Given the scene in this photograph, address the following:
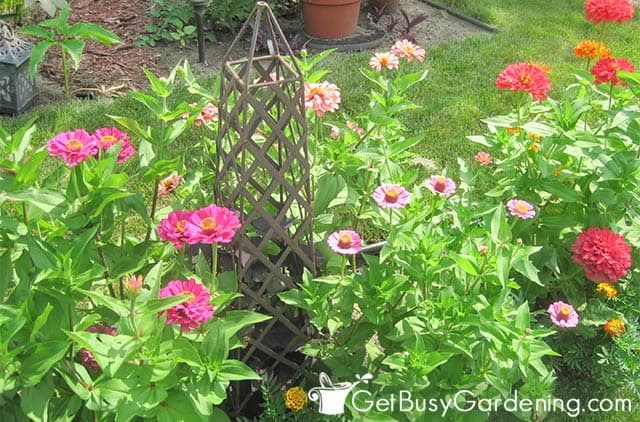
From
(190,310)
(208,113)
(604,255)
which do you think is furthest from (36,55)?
(604,255)

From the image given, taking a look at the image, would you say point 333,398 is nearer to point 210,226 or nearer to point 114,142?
point 210,226

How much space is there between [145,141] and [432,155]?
1.69 m

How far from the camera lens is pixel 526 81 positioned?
7.27 feet

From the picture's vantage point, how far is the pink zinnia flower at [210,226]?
58.4 inches

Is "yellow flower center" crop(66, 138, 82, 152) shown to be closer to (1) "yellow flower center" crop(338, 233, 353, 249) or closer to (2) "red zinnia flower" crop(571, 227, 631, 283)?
(1) "yellow flower center" crop(338, 233, 353, 249)

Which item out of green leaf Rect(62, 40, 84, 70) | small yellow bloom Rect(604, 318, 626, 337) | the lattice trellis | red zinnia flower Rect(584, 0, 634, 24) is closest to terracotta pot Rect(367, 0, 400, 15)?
green leaf Rect(62, 40, 84, 70)

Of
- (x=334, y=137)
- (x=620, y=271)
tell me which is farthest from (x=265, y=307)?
(x=620, y=271)

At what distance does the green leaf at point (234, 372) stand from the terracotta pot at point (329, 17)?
10.4 feet

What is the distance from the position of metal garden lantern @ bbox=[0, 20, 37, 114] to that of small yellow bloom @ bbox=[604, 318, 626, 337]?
270 cm

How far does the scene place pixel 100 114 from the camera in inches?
137

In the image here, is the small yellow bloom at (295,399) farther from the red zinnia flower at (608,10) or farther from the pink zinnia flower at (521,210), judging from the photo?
the red zinnia flower at (608,10)

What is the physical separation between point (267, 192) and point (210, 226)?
264mm

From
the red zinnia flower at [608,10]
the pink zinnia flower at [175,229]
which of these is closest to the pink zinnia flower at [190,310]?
the pink zinnia flower at [175,229]

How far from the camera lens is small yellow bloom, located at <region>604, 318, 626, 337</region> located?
213 centimetres
